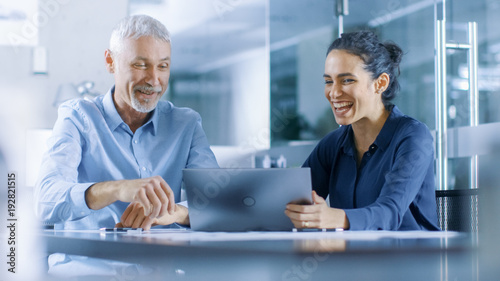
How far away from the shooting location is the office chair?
1659mm

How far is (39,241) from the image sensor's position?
1080 millimetres

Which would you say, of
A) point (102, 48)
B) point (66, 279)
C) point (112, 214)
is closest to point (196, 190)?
point (66, 279)

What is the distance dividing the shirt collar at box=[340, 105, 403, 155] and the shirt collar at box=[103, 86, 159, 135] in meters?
0.60

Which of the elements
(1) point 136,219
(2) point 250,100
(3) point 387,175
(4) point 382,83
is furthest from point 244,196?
(2) point 250,100

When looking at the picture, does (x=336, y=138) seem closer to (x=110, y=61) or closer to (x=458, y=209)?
(x=458, y=209)

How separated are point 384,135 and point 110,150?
83cm

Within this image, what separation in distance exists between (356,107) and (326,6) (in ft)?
Answer: 9.34

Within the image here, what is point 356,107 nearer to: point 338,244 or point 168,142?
point 168,142

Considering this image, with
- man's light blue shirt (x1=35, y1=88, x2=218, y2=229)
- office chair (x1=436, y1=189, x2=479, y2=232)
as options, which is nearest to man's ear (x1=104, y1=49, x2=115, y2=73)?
man's light blue shirt (x1=35, y1=88, x2=218, y2=229)

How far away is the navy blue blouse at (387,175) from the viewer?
155 cm

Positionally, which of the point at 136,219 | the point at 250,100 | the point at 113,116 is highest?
the point at 250,100

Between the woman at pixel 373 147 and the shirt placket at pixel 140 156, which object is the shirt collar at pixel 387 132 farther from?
the shirt placket at pixel 140 156

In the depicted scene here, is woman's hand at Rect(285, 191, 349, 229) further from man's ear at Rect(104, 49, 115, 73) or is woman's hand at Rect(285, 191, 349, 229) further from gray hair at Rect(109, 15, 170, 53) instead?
man's ear at Rect(104, 49, 115, 73)

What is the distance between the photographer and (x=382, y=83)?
1.96 m
